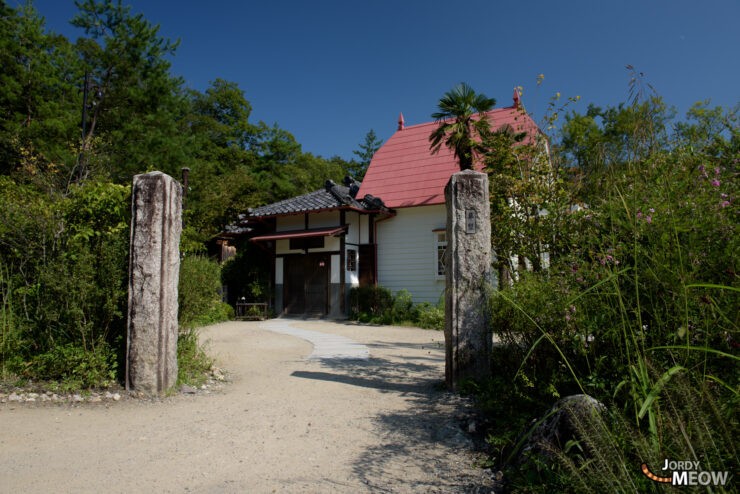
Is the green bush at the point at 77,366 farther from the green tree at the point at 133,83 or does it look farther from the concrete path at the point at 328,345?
the green tree at the point at 133,83

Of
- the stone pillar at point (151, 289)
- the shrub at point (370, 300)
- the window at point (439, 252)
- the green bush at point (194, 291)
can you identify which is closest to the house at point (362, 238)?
the window at point (439, 252)

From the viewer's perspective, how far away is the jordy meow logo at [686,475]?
4.88 ft

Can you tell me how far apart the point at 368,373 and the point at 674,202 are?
4410mm

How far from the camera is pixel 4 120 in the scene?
43.3ft

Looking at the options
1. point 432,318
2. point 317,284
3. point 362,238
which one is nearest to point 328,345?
point 432,318

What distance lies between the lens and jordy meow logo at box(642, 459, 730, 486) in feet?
4.88

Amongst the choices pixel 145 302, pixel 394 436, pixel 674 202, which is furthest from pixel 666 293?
pixel 145 302

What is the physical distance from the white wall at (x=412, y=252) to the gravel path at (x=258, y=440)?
8372mm

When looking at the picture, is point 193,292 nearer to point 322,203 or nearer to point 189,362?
point 189,362

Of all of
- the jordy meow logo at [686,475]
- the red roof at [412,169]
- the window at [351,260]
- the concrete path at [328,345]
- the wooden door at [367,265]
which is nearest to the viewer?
the jordy meow logo at [686,475]

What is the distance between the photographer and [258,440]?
138 inches

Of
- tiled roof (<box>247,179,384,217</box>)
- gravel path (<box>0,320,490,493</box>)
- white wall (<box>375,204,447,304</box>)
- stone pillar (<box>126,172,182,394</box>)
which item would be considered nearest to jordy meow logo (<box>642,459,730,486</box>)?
gravel path (<box>0,320,490,493</box>)

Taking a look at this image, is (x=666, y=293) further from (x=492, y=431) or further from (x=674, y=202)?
(x=492, y=431)

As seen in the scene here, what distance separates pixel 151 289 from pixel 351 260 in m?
10.3
